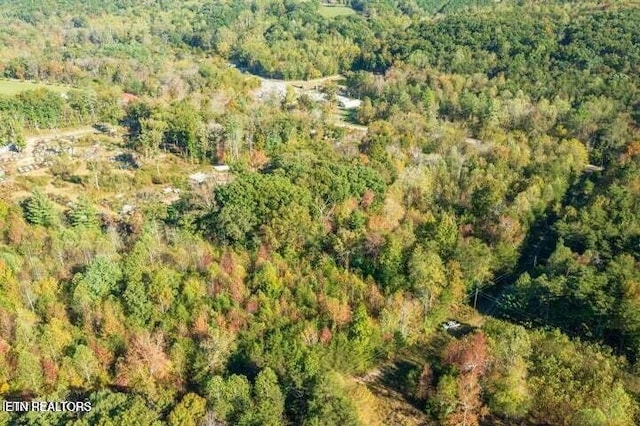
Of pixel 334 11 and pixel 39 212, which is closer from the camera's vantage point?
pixel 39 212

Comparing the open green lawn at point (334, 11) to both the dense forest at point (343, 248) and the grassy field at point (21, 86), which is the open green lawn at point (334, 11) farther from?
the grassy field at point (21, 86)

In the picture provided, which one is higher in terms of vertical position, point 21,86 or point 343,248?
point 343,248

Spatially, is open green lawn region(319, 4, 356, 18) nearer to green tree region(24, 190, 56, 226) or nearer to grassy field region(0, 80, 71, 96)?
grassy field region(0, 80, 71, 96)

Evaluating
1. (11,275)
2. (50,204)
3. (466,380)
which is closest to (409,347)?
(466,380)

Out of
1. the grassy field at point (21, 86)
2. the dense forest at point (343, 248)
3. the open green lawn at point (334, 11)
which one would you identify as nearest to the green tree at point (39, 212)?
the dense forest at point (343, 248)

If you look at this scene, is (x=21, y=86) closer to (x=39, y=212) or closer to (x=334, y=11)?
(x=39, y=212)

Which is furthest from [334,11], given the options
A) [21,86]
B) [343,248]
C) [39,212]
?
[343,248]
